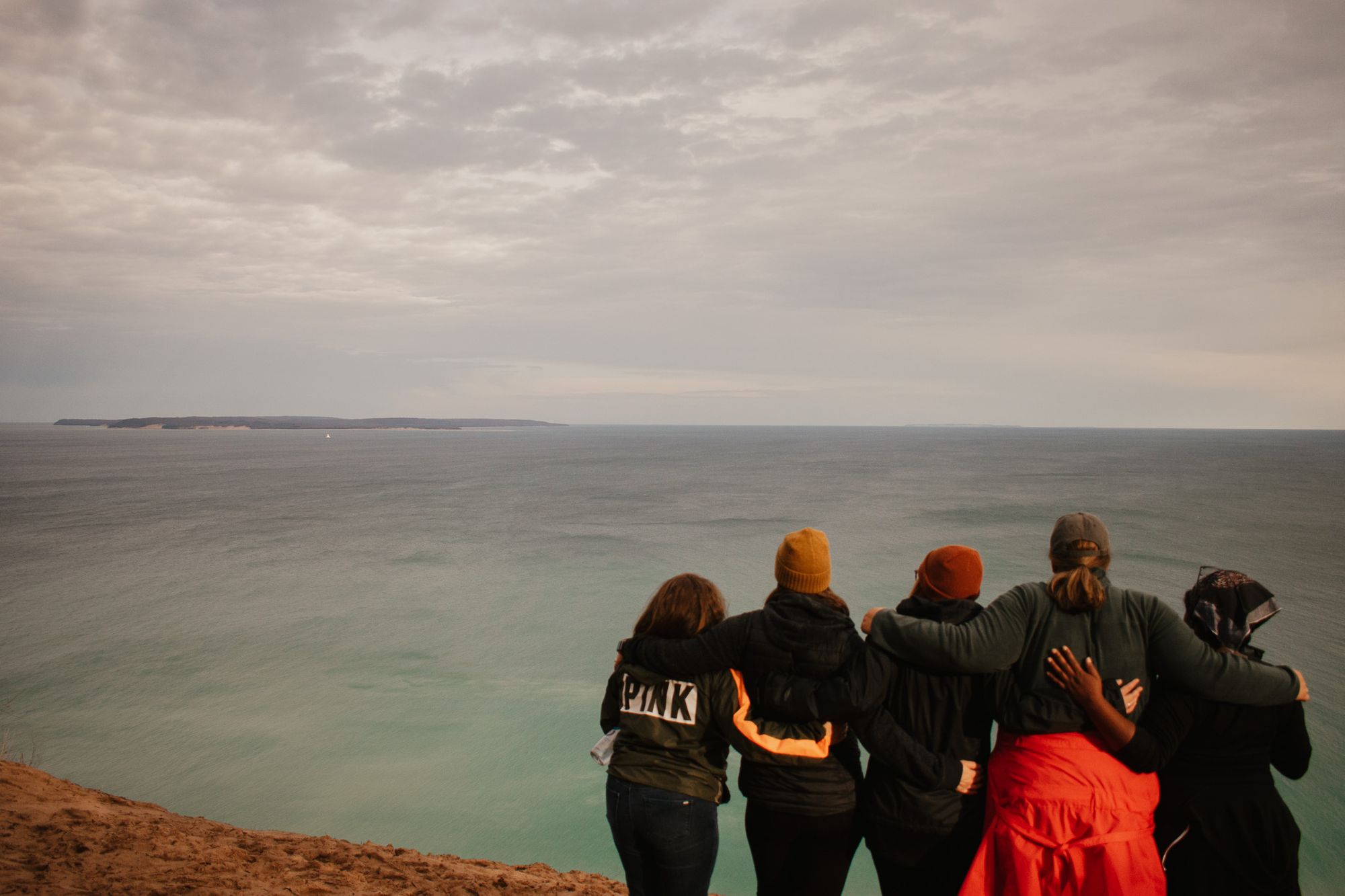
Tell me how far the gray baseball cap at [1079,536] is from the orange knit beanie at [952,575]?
0.28 m

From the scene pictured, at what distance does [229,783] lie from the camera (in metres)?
8.06

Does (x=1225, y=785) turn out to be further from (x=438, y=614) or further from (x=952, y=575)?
(x=438, y=614)

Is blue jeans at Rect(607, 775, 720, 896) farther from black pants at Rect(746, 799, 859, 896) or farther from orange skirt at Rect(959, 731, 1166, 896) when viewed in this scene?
orange skirt at Rect(959, 731, 1166, 896)

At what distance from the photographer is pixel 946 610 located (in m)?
2.62

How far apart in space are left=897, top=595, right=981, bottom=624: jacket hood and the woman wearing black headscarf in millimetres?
309

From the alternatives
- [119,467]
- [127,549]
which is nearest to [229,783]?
[127,549]

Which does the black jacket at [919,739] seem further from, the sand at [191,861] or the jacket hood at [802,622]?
the sand at [191,861]

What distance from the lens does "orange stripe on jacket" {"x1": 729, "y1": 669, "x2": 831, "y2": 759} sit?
2.58m

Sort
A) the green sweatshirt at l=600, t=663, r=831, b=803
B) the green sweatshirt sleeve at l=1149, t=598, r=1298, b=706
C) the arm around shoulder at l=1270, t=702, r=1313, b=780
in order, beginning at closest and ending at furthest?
the green sweatshirt sleeve at l=1149, t=598, r=1298, b=706, the arm around shoulder at l=1270, t=702, r=1313, b=780, the green sweatshirt at l=600, t=663, r=831, b=803

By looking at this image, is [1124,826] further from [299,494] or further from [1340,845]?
[299,494]

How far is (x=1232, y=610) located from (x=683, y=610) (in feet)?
6.06

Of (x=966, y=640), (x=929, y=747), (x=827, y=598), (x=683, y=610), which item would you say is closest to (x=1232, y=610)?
(x=966, y=640)

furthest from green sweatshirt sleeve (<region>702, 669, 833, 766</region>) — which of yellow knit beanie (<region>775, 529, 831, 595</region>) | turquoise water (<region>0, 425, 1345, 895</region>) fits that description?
turquoise water (<region>0, 425, 1345, 895</region>)

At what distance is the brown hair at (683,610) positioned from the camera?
8.88 ft
